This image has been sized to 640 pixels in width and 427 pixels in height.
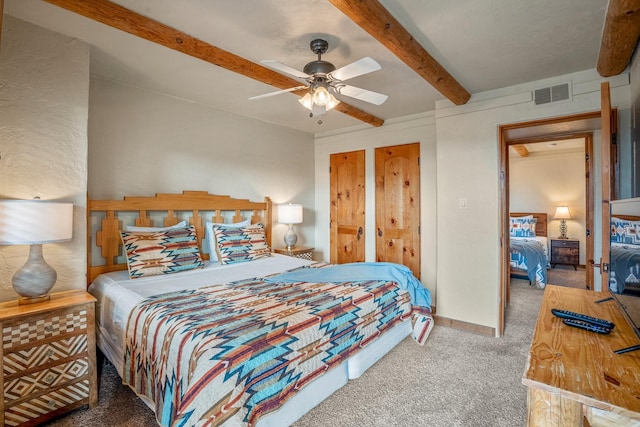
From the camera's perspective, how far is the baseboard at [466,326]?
3.10 m

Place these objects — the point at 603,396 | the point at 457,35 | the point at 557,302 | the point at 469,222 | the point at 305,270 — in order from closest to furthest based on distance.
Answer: the point at 603,396 < the point at 557,302 < the point at 457,35 < the point at 305,270 < the point at 469,222

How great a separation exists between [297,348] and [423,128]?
321 centimetres

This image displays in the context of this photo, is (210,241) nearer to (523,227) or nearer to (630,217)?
(630,217)

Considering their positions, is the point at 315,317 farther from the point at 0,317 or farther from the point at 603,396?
Answer: the point at 0,317

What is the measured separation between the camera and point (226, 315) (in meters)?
1.73

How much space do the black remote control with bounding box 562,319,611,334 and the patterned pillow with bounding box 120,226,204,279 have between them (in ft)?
9.11

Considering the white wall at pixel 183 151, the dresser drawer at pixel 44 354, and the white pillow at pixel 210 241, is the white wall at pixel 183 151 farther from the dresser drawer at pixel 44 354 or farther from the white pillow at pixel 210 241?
the dresser drawer at pixel 44 354

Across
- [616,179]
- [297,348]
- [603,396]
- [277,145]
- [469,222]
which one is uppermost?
[277,145]

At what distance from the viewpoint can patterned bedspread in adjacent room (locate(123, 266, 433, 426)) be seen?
52.3 inches

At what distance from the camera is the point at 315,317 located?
1.82m

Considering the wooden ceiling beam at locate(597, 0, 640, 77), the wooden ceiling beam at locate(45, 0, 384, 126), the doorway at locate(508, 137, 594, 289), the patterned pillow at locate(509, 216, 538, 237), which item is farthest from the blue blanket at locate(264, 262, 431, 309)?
the patterned pillow at locate(509, 216, 538, 237)

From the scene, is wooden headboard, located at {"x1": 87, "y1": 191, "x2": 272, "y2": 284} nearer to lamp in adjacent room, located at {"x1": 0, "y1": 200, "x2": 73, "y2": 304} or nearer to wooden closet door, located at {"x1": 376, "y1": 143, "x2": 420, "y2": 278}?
lamp in adjacent room, located at {"x1": 0, "y1": 200, "x2": 73, "y2": 304}

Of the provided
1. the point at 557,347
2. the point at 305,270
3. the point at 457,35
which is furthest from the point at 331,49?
the point at 557,347

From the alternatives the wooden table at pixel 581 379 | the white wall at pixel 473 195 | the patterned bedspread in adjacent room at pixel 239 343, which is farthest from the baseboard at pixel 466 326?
the wooden table at pixel 581 379
